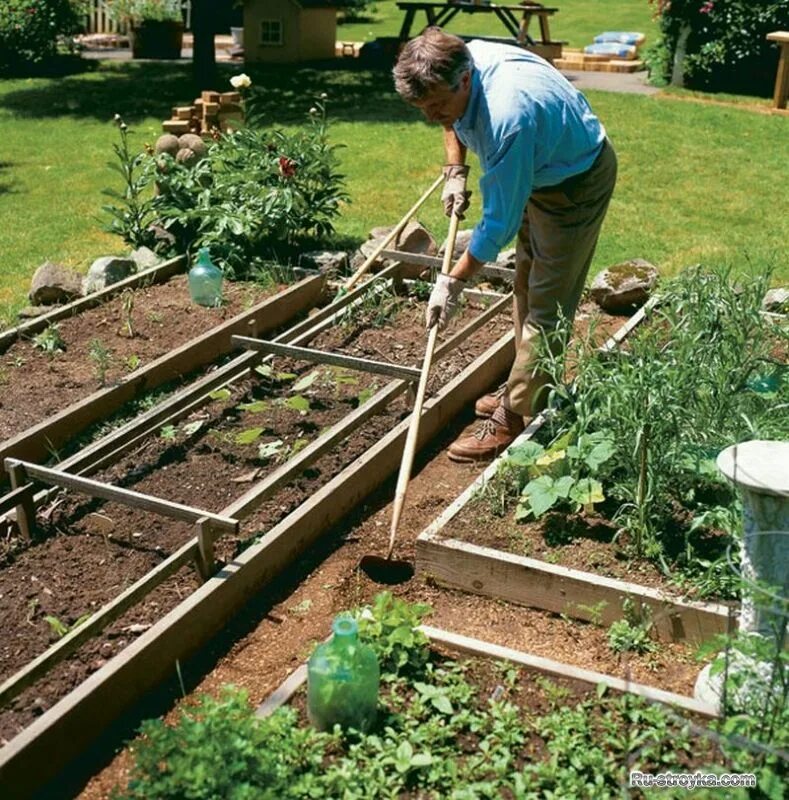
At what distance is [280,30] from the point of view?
16672mm

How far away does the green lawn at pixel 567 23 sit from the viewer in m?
20.2

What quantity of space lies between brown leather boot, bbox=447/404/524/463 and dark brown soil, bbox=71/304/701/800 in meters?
0.53

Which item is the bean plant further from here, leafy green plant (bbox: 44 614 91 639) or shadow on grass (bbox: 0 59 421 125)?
shadow on grass (bbox: 0 59 421 125)

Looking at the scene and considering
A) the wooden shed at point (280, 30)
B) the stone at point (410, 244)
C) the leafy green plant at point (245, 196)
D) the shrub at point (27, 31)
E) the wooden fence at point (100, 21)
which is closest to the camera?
the leafy green plant at point (245, 196)

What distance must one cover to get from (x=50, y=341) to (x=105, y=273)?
0.93 metres

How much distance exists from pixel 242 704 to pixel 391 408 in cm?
248

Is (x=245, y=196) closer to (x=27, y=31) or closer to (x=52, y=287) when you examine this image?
(x=52, y=287)

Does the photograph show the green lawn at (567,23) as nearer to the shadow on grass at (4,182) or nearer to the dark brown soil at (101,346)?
the shadow on grass at (4,182)

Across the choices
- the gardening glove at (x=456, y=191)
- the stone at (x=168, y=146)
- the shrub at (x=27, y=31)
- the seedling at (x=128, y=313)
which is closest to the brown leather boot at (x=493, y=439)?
the gardening glove at (x=456, y=191)

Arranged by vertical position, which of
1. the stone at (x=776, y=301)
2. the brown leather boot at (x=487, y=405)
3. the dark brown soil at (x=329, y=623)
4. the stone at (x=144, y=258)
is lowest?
the dark brown soil at (x=329, y=623)

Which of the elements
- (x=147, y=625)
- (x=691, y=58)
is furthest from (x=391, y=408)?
(x=691, y=58)

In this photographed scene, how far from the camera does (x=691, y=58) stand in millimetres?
14078

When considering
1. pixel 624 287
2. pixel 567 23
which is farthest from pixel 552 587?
pixel 567 23

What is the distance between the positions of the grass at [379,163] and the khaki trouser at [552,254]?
1110mm
